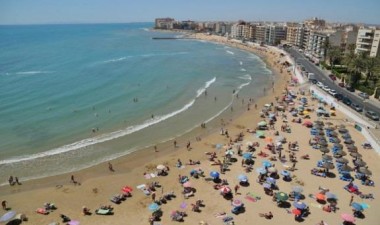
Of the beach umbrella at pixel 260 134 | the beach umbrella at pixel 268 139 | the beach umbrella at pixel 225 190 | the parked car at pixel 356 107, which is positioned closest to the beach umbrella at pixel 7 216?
the beach umbrella at pixel 225 190

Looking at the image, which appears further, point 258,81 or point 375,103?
point 258,81

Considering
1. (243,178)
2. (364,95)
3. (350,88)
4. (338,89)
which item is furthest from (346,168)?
(338,89)

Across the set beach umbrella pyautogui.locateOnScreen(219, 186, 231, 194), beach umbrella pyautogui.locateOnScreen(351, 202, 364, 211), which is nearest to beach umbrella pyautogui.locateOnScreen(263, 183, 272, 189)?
beach umbrella pyautogui.locateOnScreen(219, 186, 231, 194)

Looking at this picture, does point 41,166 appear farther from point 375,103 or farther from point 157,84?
point 375,103

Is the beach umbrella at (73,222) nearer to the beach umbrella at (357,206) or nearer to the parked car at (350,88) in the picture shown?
the beach umbrella at (357,206)

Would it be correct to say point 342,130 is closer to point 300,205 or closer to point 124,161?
point 300,205

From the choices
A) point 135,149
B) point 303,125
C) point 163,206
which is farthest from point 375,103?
point 163,206

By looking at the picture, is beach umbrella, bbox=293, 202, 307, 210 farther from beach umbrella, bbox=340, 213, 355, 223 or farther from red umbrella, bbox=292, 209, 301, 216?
beach umbrella, bbox=340, 213, 355, 223

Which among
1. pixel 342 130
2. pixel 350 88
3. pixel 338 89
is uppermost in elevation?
pixel 350 88
